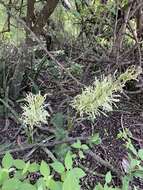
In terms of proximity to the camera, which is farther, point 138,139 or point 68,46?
point 68,46

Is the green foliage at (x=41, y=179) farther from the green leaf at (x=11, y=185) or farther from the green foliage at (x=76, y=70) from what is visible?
the green foliage at (x=76, y=70)

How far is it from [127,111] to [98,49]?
0.42 meters

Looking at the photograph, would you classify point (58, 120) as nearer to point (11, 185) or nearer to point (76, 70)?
point (76, 70)

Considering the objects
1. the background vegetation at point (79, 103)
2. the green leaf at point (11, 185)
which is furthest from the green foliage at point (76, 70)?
the green leaf at point (11, 185)

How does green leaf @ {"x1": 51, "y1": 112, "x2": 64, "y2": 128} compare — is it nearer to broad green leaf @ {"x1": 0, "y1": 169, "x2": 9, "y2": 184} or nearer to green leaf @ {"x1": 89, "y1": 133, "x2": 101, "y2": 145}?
green leaf @ {"x1": 89, "y1": 133, "x2": 101, "y2": 145}

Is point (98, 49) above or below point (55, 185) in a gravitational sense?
above

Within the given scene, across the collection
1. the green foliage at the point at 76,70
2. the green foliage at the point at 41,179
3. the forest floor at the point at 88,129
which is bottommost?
the forest floor at the point at 88,129

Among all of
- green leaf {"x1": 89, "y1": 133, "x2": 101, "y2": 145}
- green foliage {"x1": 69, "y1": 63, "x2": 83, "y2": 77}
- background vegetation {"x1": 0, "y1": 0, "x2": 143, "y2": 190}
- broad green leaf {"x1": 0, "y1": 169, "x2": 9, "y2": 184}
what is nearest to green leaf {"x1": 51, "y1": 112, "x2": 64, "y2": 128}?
background vegetation {"x1": 0, "y1": 0, "x2": 143, "y2": 190}

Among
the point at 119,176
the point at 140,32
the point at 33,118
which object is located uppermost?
the point at 140,32

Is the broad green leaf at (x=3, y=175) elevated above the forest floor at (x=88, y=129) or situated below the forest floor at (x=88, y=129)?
above

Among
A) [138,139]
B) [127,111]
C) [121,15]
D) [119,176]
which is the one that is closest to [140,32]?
[121,15]

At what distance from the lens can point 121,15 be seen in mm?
1870

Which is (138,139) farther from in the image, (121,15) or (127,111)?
(121,15)

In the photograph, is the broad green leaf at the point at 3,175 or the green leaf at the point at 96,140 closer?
the broad green leaf at the point at 3,175
